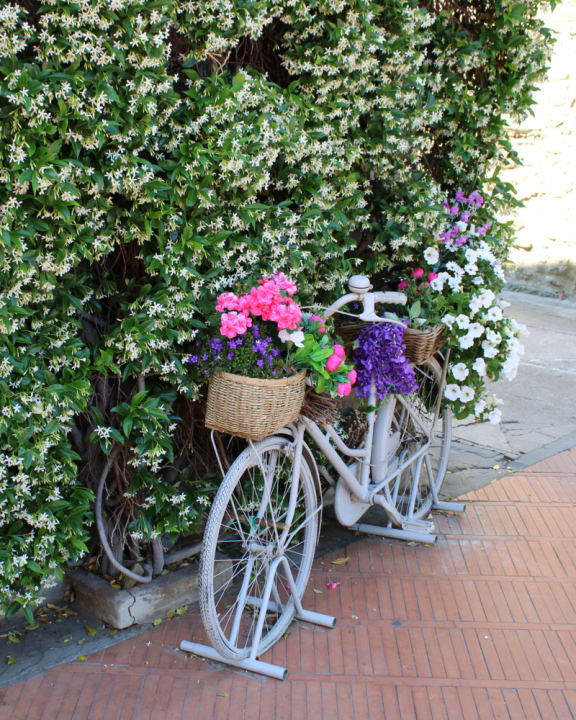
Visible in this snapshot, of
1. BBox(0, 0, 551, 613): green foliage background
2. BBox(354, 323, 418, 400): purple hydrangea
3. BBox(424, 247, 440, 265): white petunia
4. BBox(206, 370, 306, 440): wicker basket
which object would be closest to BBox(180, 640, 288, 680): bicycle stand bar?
BBox(0, 0, 551, 613): green foliage background

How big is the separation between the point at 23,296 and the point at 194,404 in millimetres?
961

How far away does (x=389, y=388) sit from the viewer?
3.13m

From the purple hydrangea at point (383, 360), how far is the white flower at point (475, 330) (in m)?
0.57

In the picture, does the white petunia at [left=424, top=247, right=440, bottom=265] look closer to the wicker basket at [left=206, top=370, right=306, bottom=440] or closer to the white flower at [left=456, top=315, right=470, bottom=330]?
the white flower at [left=456, top=315, right=470, bottom=330]

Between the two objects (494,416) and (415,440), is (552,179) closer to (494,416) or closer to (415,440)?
(494,416)

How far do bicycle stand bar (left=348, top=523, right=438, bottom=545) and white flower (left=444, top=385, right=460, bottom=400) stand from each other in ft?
2.49

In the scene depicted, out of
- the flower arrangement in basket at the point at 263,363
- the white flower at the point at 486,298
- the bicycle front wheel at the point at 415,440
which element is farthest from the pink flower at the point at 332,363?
the white flower at the point at 486,298

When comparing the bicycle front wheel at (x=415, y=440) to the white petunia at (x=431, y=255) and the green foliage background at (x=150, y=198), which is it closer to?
Result: the white petunia at (x=431, y=255)

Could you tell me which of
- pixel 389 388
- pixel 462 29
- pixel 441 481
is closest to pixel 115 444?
pixel 389 388

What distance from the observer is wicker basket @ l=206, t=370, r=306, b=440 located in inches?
92.4

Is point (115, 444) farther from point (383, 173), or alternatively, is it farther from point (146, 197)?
point (383, 173)

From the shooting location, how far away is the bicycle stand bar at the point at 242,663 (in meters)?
2.67

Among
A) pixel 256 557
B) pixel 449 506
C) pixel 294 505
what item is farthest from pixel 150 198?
pixel 449 506

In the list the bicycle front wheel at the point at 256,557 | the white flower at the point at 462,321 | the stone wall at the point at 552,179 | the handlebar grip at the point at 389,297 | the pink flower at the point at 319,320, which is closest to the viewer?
the bicycle front wheel at the point at 256,557
